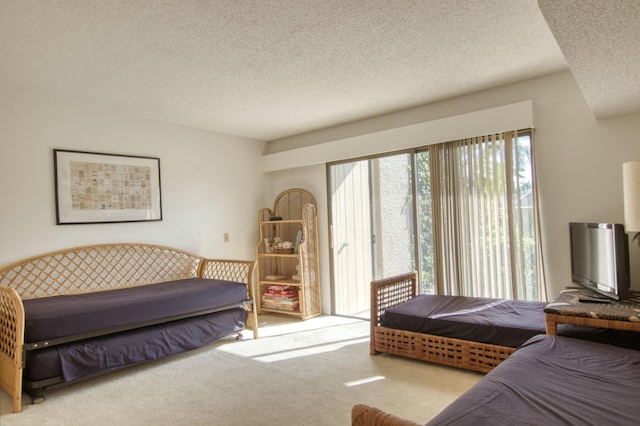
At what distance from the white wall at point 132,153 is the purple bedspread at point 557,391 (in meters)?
3.45

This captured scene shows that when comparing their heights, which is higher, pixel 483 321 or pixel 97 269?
pixel 97 269

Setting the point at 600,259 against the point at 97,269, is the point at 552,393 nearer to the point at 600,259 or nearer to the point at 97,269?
the point at 600,259

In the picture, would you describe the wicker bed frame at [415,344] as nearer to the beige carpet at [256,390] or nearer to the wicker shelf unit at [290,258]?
the beige carpet at [256,390]

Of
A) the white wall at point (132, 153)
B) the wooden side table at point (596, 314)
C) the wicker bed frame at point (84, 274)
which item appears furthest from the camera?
the white wall at point (132, 153)

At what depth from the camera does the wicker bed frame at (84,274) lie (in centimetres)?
247

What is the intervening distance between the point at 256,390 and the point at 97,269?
203cm

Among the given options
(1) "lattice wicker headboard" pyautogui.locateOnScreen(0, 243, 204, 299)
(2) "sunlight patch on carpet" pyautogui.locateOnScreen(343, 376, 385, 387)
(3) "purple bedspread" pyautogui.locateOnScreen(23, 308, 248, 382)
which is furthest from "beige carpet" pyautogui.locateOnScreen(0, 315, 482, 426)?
(1) "lattice wicker headboard" pyautogui.locateOnScreen(0, 243, 204, 299)

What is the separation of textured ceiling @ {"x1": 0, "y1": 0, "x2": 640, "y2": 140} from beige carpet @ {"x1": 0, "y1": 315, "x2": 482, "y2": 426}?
2.08 m

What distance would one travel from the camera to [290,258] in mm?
5047

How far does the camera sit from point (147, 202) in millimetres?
3957

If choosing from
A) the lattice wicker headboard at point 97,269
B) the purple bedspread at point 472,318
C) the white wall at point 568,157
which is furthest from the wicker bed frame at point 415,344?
the lattice wicker headboard at point 97,269

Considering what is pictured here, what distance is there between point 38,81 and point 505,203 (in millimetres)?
3901

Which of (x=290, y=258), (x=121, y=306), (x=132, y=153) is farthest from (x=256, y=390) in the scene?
(x=132, y=153)

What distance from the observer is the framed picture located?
3.41 m
